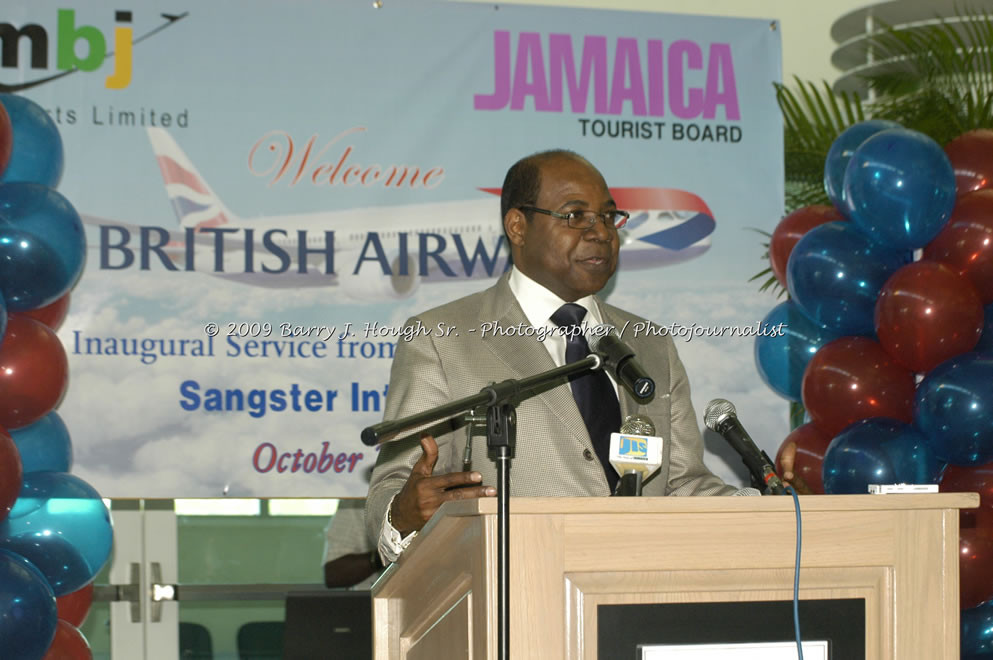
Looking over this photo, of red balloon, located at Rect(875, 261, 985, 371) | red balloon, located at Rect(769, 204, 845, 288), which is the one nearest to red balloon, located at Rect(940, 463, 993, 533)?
red balloon, located at Rect(875, 261, 985, 371)

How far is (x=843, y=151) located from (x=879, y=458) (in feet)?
3.66

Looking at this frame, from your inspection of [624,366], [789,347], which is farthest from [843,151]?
[624,366]

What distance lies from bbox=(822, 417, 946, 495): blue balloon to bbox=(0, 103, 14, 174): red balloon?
275cm

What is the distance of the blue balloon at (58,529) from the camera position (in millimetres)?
3355

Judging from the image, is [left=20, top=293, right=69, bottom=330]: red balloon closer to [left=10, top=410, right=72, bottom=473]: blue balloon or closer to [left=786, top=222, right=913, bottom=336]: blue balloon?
[left=10, top=410, right=72, bottom=473]: blue balloon

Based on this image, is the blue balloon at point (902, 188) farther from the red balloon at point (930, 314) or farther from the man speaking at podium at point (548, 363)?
the man speaking at podium at point (548, 363)

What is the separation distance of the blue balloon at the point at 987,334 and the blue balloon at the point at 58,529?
2901mm

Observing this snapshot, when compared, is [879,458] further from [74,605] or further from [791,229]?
[74,605]

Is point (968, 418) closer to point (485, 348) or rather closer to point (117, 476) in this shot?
point (485, 348)

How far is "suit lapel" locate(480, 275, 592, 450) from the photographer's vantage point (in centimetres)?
262

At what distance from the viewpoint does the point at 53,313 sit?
12.0 ft

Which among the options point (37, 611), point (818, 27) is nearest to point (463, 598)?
point (37, 611)

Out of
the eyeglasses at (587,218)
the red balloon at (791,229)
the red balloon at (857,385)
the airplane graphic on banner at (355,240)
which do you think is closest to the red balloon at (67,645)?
the airplane graphic on banner at (355,240)

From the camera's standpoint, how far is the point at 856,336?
12.6ft
